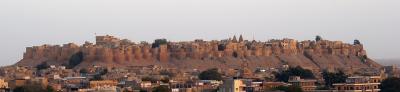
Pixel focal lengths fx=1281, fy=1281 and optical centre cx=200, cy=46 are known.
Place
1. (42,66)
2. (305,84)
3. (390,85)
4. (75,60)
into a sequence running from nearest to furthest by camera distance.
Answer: (390,85) → (305,84) → (42,66) → (75,60)

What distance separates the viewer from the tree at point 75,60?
112 metres

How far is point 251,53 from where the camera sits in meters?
117

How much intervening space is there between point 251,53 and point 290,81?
52012 millimetres

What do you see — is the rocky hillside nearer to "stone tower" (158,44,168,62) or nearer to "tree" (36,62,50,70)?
"stone tower" (158,44,168,62)

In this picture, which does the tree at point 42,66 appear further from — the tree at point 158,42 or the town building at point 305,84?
the town building at point 305,84

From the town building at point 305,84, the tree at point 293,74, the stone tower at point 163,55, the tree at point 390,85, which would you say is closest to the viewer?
the tree at point 390,85

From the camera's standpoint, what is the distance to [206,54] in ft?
375

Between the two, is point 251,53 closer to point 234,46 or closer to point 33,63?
point 234,46

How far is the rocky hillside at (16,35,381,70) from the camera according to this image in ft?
369

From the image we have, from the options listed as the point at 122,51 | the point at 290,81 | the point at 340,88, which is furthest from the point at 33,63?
the point at 340,88

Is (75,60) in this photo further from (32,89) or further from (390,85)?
(390,85)

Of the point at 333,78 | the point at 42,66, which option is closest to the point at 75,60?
the point at 42,66

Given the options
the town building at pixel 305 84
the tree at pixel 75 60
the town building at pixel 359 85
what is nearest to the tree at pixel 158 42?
the tree at pixel 75 60

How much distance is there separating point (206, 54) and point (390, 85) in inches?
2304
